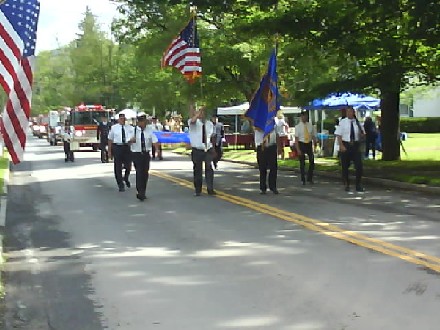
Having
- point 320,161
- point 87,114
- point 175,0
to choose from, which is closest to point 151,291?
point 175,0

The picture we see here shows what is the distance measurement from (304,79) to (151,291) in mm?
26423

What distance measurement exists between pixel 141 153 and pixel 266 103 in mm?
3434

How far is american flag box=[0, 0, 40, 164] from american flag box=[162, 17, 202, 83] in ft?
43.6

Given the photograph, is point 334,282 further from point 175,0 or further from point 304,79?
point 304,79

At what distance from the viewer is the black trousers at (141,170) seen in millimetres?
16609

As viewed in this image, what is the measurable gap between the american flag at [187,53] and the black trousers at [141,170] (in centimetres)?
688

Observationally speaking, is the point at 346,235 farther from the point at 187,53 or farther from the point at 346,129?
the point at 187,53

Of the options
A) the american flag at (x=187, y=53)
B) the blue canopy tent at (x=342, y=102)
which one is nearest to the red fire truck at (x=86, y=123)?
the blue canopy tent at (x=342, y=102)

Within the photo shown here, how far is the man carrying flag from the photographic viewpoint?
57.3 feet

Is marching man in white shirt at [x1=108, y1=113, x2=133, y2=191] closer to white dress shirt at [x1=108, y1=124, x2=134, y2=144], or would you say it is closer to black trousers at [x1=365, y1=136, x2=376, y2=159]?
white dress shirt at [x1=108, y1=124, x2=134, y2=144]

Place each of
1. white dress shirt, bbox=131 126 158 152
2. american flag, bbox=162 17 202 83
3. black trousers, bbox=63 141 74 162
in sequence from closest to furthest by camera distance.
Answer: white dress shirt, bbox=131 126 158 152 < american flag, bbox=162 17 202 83 < black trousers, bbox=63 141 74 162

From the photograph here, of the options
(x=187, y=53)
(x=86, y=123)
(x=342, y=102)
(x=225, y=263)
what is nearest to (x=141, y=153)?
(x=187, y=53)

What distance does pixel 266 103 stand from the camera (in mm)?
18656

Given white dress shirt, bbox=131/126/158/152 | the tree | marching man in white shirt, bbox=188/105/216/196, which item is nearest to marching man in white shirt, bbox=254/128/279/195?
marching man in white shirt, bbox=188/105/216/196
